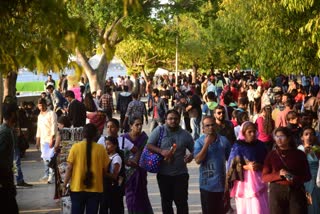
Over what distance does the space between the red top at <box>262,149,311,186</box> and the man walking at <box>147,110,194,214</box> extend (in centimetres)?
135

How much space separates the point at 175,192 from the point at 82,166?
1.49 m

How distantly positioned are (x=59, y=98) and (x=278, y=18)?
7430 mm

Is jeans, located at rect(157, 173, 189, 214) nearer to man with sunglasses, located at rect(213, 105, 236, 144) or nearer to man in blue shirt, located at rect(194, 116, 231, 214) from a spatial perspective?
man in blue shirt, located at rect(194, 116, 231, 214)

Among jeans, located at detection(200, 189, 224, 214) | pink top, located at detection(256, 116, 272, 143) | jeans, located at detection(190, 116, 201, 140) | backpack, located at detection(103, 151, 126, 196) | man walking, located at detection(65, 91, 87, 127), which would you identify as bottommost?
jeans, located at detection(200, 189, 224, 214)

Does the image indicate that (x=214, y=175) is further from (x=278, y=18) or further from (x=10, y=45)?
(x=278, y=18)

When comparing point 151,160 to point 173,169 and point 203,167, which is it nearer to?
point 173,169

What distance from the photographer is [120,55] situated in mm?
70500

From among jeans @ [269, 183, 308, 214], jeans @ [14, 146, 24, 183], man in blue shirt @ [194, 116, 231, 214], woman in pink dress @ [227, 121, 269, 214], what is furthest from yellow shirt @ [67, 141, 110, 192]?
jeans @ [14, 146, 24, 183]

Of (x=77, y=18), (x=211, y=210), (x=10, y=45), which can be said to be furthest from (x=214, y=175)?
(x=77, y=18)

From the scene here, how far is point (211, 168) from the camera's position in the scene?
35.1 feet

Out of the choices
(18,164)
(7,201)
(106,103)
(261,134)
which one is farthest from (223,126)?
(106,103)

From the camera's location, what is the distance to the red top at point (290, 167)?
9.86m

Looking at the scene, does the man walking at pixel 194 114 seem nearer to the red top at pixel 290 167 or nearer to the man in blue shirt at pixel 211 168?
the man in blue shirt at pixel 211 168

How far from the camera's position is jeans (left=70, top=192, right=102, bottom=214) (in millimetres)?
10148
